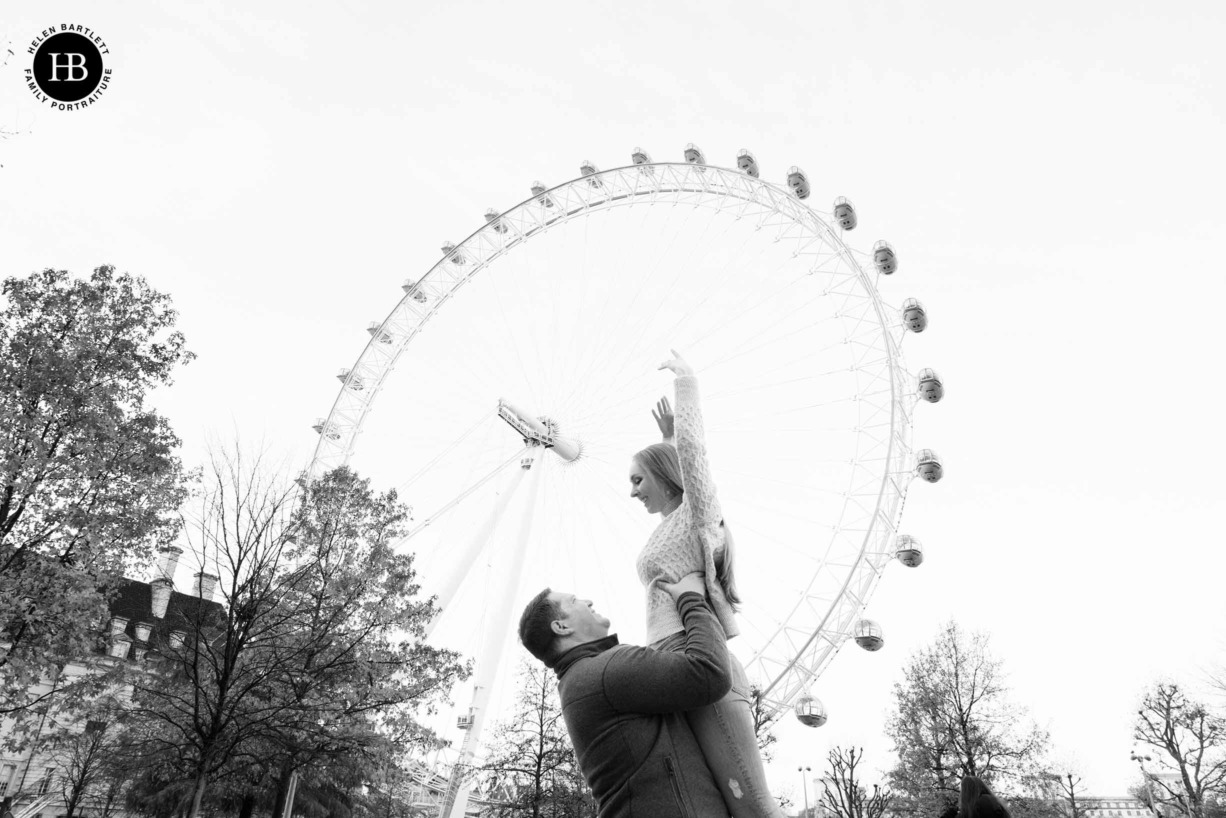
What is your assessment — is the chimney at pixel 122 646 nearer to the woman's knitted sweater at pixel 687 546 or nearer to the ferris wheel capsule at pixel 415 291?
the ferris wheel capsule at pixel 415 291

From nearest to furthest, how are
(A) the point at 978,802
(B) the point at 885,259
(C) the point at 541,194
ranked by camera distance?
(A) the point at 978,802 → (B) the point at 885,259 → (C) the point at 541,194

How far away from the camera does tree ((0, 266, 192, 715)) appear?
11.8 meters

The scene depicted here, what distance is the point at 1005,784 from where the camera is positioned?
2516 centimetres

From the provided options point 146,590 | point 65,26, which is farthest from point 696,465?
point 146,590

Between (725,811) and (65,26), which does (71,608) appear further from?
(725,811)

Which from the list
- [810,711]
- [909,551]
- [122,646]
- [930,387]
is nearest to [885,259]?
[930,387]

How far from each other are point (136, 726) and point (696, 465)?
17.3m

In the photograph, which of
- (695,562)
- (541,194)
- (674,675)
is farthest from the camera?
(541,194)

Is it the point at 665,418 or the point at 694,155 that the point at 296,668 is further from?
the point at 694,155

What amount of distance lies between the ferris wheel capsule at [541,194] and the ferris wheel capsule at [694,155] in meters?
6.11

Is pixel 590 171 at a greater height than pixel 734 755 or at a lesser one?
greater

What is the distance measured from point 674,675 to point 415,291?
32775 millimetres

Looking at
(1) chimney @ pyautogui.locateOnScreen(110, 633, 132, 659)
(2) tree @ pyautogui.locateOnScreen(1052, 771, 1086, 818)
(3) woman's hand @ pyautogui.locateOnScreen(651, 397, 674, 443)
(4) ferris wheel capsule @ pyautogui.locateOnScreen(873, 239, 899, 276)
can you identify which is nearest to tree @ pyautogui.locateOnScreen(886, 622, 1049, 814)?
(2) tree @ pyautogui.locateOnScreen(1052, 771, 1086, 818)

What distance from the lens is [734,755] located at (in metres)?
2.45
